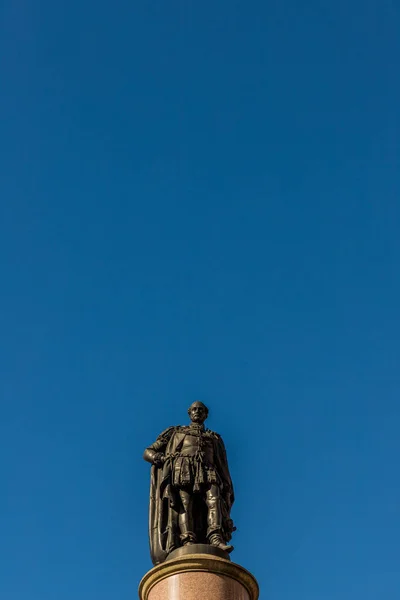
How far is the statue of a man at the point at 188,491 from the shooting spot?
13.1m

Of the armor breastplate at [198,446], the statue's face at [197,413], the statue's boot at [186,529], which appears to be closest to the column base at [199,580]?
the statue's boot at [186,529]

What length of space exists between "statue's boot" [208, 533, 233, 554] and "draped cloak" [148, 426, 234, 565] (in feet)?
1.06

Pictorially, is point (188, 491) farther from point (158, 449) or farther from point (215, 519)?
point (158, 449)

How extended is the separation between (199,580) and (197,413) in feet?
12.4

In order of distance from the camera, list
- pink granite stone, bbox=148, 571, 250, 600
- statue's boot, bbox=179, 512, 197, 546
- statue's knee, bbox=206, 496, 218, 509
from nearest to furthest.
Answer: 1. pink granite stone, bbox=148, 571, 250, 600
2. statue's boot, bbox=179, 512, 197, 546
3. statue's knee, bbox=206, 496, 218, 509

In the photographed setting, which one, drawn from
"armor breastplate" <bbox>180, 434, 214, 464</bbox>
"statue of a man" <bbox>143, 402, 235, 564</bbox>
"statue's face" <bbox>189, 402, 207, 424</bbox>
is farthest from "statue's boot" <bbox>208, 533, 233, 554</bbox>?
"statue's face" <bbox>189, 402, 207, 424</bbox>

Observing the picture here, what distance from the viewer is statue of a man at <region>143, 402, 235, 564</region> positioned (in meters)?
13.1

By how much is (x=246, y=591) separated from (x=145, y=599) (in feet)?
4.78

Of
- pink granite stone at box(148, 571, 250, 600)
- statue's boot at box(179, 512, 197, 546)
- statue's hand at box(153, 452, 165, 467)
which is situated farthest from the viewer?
statue's hand at box(153, 452, 165, 467)

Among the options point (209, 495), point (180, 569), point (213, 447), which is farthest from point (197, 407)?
point (180, 569)

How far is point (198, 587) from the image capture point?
11578 millimetres

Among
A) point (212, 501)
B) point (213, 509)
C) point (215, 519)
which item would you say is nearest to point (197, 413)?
point (212, 501)

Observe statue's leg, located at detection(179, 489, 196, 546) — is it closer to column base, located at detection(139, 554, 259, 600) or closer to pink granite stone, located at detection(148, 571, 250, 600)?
column base, located at detection(139, 554, 259, 600)

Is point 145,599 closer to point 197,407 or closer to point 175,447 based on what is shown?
point 175,447
